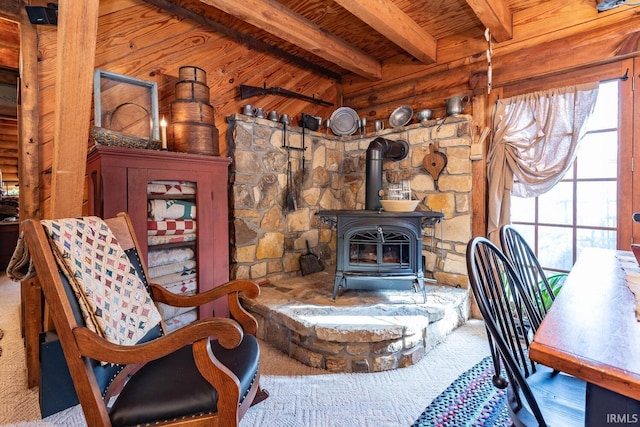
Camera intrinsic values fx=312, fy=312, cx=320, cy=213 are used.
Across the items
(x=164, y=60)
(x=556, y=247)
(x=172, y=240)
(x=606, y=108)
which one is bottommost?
(x=556, y=247)

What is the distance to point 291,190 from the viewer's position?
10.0ft

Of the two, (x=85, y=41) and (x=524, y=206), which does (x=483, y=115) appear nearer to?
(x=524, y=206)

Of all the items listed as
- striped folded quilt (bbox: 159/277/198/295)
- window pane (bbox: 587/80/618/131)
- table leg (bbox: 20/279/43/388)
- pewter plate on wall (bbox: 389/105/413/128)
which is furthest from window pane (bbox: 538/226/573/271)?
table leg (bbox: 20/279/43/388)

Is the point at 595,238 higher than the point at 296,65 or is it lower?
lower

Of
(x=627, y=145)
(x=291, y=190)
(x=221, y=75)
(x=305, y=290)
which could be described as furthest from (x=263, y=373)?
(x=627, y=145)

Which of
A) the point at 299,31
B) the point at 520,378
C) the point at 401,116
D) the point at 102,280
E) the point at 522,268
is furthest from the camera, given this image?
the point at 401,116

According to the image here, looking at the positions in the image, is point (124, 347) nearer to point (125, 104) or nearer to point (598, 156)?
point (125, 104)

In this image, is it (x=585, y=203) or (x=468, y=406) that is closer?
(x=468, y=406)

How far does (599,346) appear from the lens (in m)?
0.69

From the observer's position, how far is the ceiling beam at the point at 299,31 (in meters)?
2.12

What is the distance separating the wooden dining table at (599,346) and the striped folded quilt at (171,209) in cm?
202

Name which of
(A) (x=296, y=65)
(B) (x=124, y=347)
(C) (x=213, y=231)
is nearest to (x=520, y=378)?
(B) (x=124, y=347)

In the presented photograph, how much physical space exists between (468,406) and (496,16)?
2.54 meters

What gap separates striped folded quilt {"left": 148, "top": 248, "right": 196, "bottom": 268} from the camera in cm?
201
